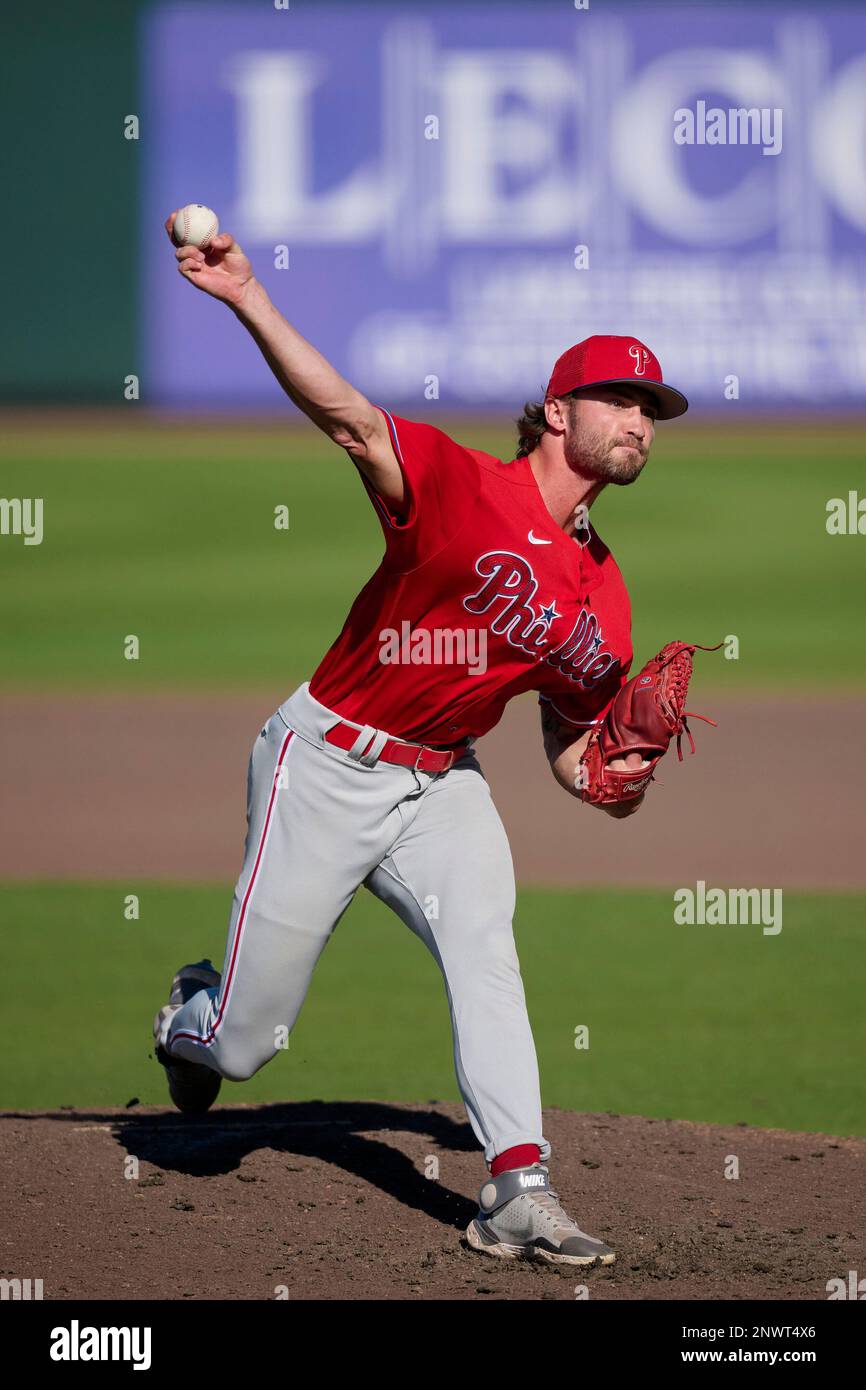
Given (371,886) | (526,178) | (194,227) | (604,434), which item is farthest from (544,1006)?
(526,178)

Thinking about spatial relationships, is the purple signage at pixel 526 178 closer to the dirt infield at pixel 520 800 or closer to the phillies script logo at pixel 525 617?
the dirt infield at pixel 520 800

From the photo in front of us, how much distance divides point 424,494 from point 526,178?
58.1 ft

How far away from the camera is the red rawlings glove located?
4.16 meters

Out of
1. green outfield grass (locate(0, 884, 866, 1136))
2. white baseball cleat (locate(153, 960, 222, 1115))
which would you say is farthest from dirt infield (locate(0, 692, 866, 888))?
white baseball cleat (locate(153, 960, 222, 1115))

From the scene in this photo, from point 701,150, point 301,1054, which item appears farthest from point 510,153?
point 301,1054

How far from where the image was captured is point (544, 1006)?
22.4 feet

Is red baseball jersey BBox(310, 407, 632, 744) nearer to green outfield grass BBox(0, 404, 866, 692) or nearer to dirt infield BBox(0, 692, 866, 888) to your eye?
dirt infield BBox(0, 692, 866, 888)

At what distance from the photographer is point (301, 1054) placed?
6.24 meters

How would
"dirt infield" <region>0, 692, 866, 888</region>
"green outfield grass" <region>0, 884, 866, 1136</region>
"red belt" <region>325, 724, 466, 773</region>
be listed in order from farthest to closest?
"dirt infield" <region>0, 692, 866, 888</region> → "green outfield grass" <region>0, 884, 866, 1136</region> → "red belt" <region>325, 724, 466, 773</region>

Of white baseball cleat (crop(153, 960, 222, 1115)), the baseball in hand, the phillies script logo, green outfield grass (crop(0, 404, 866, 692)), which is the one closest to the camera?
the baseball in hand

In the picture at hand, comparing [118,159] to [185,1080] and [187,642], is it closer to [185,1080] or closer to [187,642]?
[187,642]

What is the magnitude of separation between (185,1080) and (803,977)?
3.54 m

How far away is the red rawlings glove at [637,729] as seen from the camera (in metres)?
4.16

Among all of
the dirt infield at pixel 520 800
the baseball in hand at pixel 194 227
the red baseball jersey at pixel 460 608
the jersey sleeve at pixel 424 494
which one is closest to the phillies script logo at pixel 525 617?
the red baseball jersey at pixel 460 608
